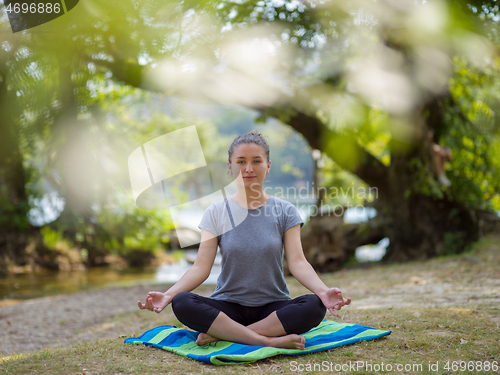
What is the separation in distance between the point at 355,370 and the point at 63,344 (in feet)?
8.64

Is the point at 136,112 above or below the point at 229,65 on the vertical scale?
above

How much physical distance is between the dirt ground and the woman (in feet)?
3.39

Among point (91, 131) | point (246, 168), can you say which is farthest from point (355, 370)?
point (91, 131)

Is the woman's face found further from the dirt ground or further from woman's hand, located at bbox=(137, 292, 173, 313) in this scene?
the dirt ground

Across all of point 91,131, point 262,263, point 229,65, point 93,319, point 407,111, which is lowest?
point 93,319

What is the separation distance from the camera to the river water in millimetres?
7340

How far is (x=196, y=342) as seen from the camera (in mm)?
2396

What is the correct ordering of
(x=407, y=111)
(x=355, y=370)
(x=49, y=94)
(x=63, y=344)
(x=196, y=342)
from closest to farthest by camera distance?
1. (x=49, y=94)
2. (x=355, y=370)
3. (x=196, y=342)
4. (x=63, y=344)
5. (x=407, y=111)

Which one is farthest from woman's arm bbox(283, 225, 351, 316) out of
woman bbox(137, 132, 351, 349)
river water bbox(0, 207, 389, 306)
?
river water bbox(0, 207, 389, 306)

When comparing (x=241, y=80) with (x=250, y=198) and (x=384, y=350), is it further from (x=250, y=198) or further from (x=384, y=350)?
(x=384, y=350)

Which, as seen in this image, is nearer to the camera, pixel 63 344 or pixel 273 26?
pixel 63 344

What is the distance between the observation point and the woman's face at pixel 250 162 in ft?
8.20

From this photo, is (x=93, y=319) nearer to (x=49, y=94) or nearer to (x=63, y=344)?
(x=63, y=344)

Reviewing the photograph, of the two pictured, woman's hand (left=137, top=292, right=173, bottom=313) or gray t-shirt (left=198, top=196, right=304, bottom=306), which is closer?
woman's hand (left=137, top=292, right=173, bottom=313)
